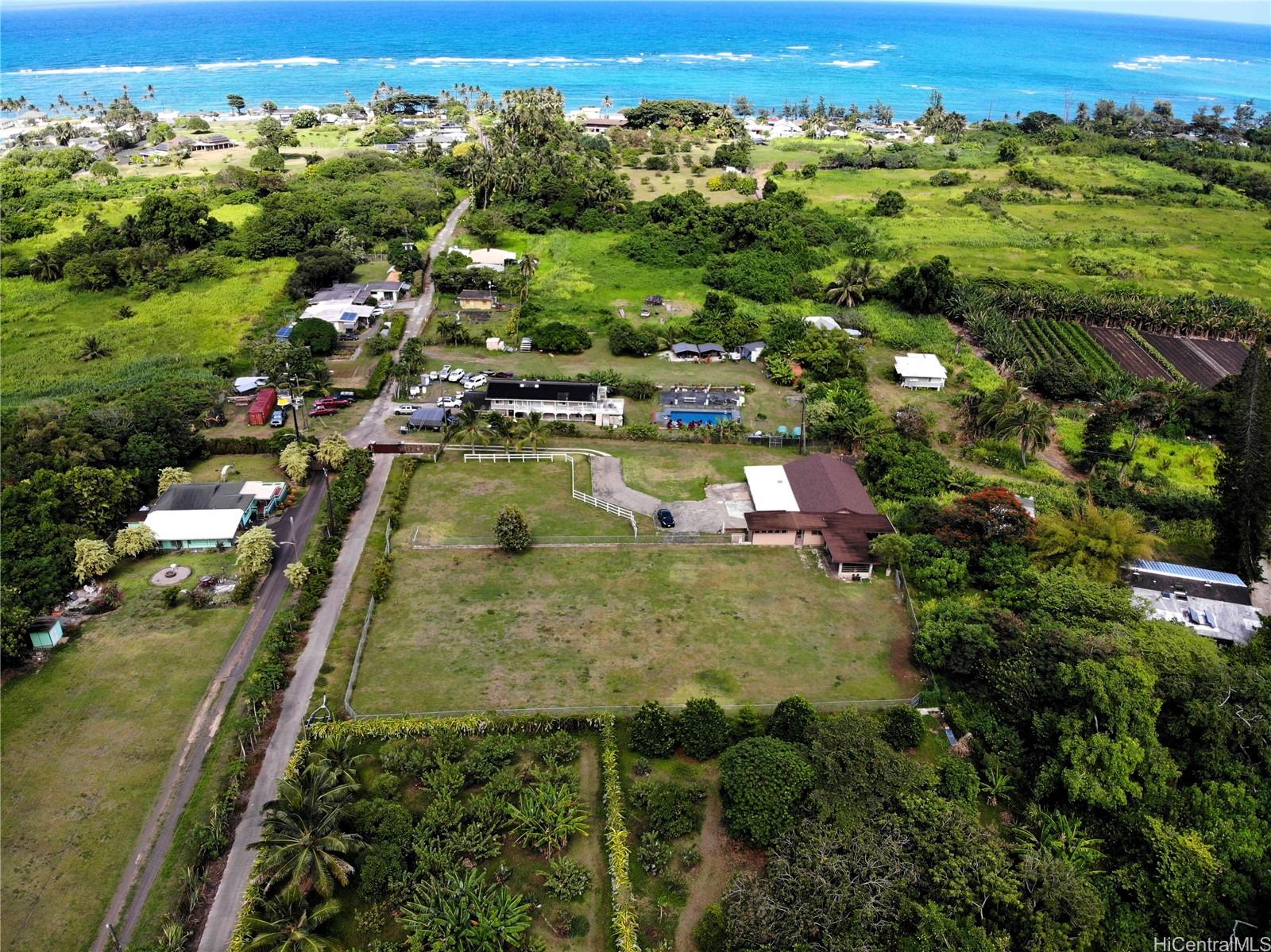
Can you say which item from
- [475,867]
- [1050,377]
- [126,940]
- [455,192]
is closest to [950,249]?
[1050,377]

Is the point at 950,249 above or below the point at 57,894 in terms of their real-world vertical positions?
above

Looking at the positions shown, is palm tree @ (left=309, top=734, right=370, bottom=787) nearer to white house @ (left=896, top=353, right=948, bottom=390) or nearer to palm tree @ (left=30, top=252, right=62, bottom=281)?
white house @ (left=896, top=353, right=948, bottom=390)

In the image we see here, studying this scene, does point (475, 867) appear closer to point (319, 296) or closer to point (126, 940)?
point (126, 940)

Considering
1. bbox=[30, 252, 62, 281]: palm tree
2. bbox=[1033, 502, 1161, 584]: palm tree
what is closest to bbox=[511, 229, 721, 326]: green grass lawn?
bbox=[1033, 502, 1161, 584]: palm tree

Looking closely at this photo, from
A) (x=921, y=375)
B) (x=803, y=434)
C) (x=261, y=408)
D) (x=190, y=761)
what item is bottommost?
(x=190, y=761)

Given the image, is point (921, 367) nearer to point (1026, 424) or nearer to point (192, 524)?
point (1026, 424)

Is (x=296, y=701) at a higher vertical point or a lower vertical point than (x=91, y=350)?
lower

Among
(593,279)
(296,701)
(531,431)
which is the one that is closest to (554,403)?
(531,431)

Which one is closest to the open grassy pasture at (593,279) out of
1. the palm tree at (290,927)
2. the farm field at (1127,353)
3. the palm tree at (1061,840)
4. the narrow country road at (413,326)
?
the narrow country road at (413,326)
